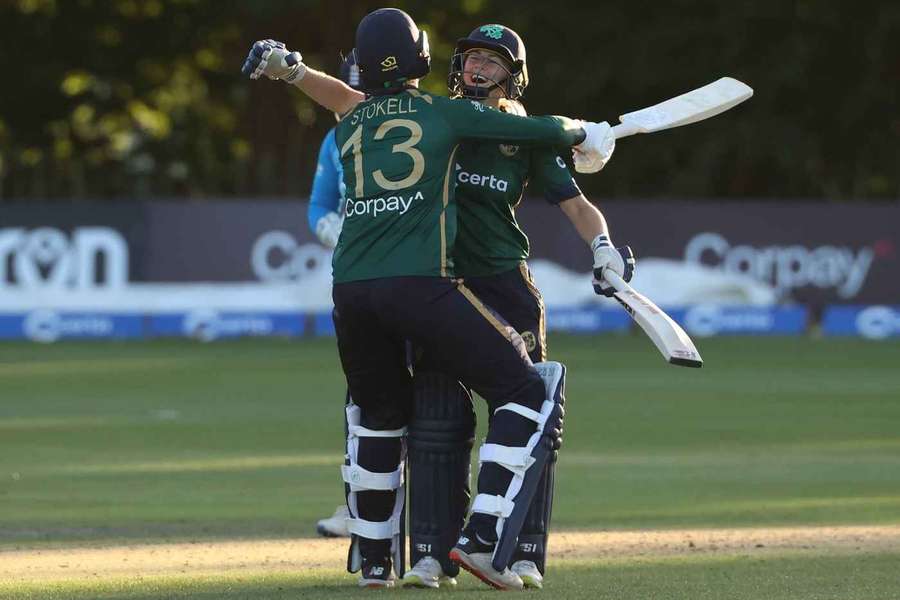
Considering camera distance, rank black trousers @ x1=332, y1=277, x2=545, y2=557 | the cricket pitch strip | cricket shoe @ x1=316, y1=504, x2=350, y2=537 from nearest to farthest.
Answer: black trousers @ x1=332, y1=277, x2=545, y2=557
the cricket pitch strip
cricket shoe @ x1=316, y1=504, x2=350, y2=537

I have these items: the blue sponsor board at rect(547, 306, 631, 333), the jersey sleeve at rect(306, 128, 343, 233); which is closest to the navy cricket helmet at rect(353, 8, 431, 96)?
the jersey sleeve at rect(306, 128, 343, 233)

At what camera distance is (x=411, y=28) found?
6.46m

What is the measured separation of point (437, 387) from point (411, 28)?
3.87ft

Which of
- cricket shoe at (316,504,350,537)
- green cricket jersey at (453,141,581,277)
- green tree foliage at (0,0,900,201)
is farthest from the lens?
green tree foliage at (0,0,900,201)

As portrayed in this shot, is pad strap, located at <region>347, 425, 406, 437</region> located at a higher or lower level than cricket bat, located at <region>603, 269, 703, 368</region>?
lower

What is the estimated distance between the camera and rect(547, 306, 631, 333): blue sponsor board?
24175mm

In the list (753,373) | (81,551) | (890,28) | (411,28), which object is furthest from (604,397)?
(890,28)

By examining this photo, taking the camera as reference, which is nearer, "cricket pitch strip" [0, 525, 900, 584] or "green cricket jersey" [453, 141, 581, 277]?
"green cricket jersey" [453, 141, 581, 277]

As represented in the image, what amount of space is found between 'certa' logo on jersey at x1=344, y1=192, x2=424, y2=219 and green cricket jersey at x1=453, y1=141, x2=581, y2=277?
0.37 meters

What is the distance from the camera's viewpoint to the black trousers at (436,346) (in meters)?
6.21

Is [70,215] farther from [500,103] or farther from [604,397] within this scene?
[500,103]

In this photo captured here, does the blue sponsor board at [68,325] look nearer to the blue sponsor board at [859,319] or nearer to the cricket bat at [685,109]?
the blue sponsor board at [859,319]

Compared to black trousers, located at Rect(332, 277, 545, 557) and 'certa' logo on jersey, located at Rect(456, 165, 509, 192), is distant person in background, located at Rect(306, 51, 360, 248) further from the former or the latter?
black trousers, located at Rect(332, 277, 545, 557)

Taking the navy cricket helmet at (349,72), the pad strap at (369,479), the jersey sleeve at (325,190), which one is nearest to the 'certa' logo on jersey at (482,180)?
the pad strap at (369,479)
